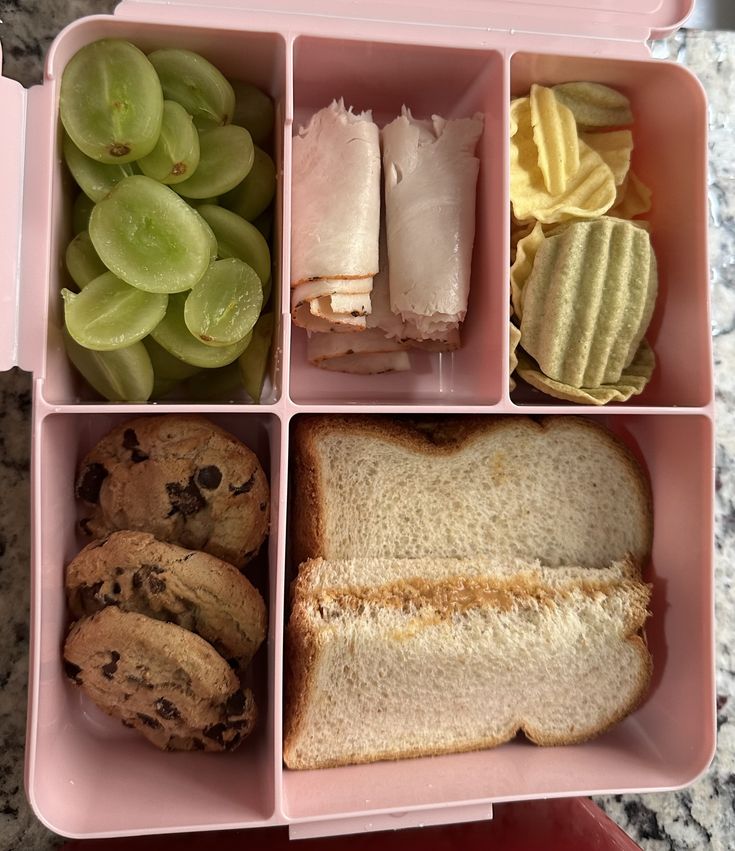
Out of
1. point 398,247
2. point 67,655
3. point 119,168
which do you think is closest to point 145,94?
point 119,168

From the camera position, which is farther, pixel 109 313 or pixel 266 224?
pixel 266 224

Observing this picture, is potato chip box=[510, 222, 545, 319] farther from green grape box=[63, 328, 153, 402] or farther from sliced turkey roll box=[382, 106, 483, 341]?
green grape box=[63, 328, 153, 402]

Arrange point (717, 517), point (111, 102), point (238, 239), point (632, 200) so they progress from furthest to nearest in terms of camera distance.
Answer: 1. point (717, 517)
2. point (632, 200)
3. point (238, 239)
4. point (111, 102)

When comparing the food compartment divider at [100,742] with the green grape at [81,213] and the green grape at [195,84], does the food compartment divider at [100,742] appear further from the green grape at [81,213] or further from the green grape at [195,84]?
the green grape at [195,84]

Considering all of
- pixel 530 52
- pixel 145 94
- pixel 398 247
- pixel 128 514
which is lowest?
pixel 128 514

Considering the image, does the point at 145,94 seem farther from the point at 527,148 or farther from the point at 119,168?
the point at 527,148

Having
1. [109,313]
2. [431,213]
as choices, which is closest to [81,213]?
[109,313]

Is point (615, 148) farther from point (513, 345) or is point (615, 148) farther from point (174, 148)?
point (174, 148)
